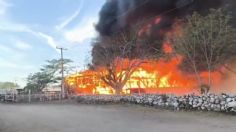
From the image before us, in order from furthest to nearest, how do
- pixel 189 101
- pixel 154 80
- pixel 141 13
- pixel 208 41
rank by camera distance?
1. pixel 141 13
2. pixel 154 80
3. pixel 208 41
4. pixel 189 101

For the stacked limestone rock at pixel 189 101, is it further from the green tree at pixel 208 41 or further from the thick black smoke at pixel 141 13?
the thick black smoke at pixel 141 13

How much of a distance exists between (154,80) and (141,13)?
8.38m

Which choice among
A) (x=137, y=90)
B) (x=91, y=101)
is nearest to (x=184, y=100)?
(x=91, y=101)

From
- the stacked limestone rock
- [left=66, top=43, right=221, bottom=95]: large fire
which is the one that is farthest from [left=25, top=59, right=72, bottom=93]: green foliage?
the stacked limestone rock

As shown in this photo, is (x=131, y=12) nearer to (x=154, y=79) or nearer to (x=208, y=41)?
(x=154, y=79)

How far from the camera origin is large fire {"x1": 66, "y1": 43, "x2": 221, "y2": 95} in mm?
33584

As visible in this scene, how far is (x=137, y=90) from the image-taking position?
4028 centimetres

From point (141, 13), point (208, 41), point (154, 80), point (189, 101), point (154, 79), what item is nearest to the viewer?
point (189, 101)

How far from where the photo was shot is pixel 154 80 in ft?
131

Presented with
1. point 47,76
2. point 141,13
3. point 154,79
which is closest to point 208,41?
point 154,79

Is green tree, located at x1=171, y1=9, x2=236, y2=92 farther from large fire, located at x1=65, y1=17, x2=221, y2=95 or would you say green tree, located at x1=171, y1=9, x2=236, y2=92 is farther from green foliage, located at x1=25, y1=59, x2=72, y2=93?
green foliage, located at x1=25, y1=59, x2=72, y2=93

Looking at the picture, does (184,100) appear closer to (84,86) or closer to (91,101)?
(91,101)

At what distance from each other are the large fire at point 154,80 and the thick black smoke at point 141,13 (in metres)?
2.85

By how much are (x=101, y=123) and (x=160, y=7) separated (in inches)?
1082
